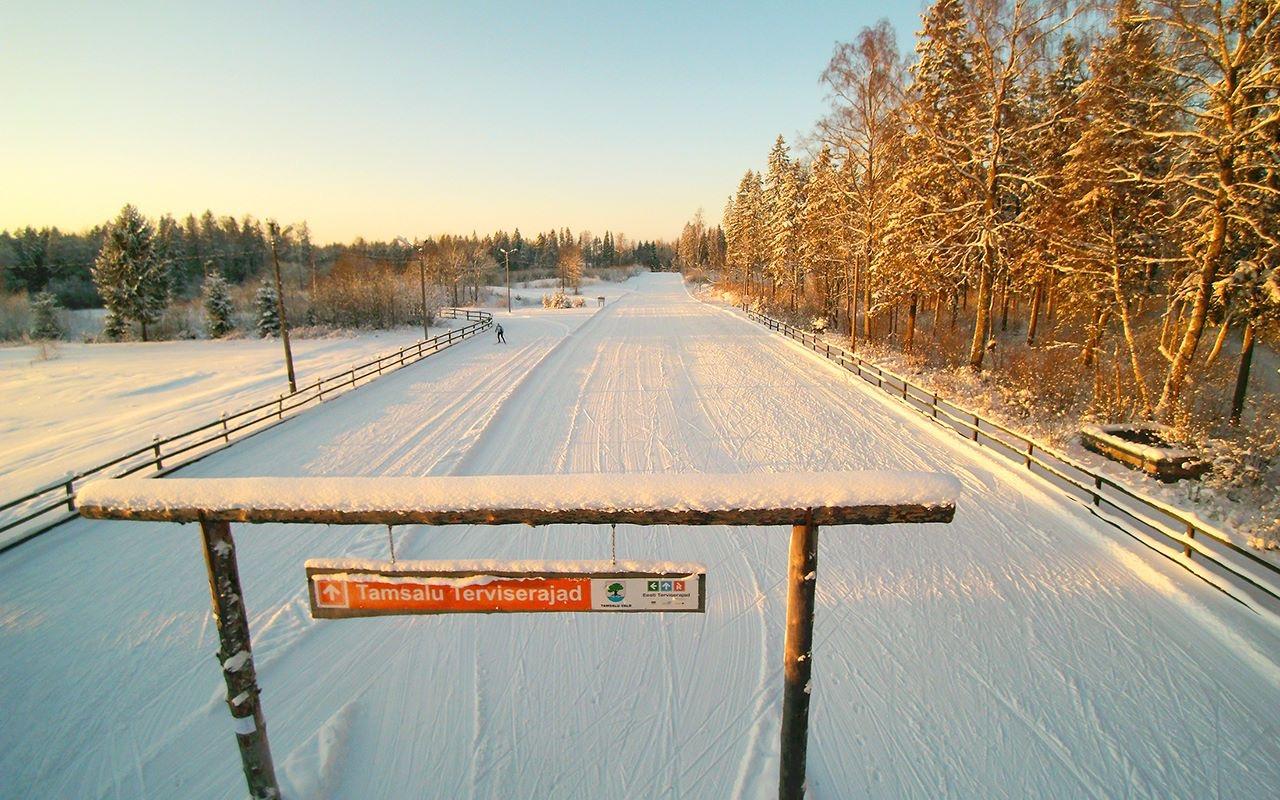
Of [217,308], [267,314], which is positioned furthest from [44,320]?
[267,314]

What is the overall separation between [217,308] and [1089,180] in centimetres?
5811

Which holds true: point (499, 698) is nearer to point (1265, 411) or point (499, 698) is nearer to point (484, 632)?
point (484, 632)

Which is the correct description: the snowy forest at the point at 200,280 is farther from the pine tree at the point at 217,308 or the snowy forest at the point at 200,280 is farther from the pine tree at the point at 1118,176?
the pine tree at the point at 1118,176

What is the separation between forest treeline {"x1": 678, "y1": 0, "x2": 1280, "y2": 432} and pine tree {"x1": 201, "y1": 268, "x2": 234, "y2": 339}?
49518 millimetres

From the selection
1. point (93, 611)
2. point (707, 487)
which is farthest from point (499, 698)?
point (93, 611)

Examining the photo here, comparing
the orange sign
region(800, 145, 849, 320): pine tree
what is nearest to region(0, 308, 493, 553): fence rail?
the orange sign

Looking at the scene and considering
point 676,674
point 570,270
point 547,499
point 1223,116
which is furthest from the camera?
point 570,270

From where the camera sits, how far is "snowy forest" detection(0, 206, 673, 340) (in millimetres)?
44094

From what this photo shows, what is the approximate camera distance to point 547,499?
3.31 meters

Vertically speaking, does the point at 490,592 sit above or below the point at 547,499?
below

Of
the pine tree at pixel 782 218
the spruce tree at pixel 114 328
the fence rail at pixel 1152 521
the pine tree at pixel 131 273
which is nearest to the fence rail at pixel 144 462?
the fence rail at pixel 1152 521

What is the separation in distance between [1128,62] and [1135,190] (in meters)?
4.99

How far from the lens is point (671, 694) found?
219 inches

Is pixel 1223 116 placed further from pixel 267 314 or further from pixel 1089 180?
pixel 267 314
